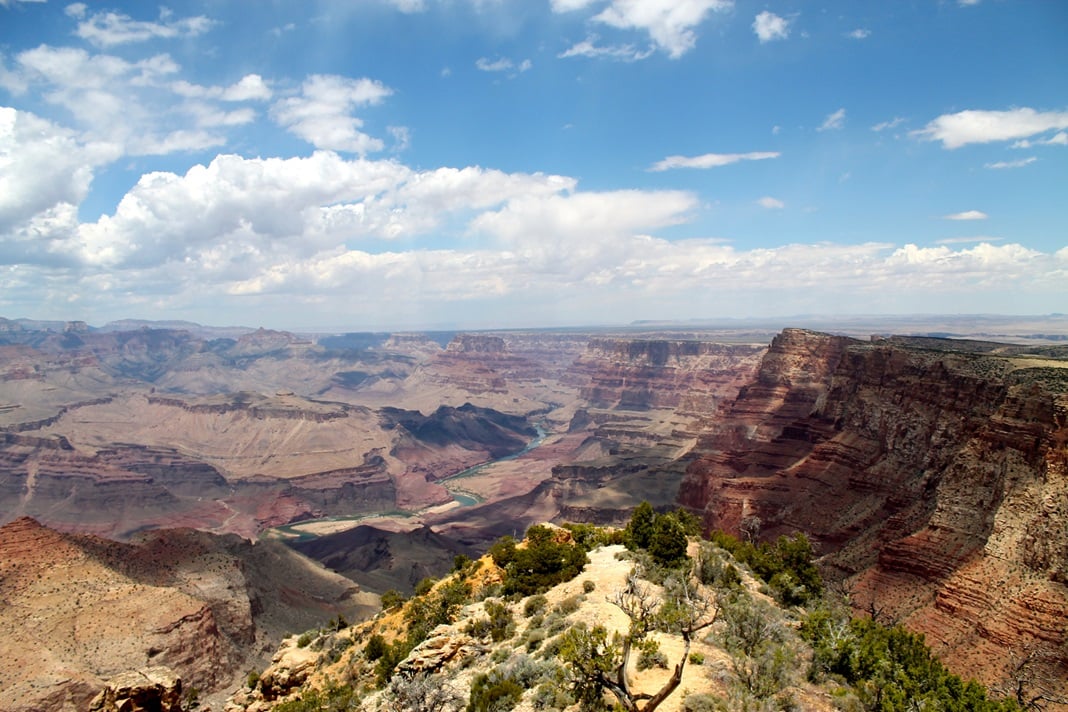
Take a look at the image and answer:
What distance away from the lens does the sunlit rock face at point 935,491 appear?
102 feet

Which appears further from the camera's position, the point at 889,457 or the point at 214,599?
the point at 214,599

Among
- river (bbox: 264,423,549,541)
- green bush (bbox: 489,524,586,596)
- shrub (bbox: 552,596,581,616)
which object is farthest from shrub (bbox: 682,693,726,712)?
river (bbox: 264,423,549,541)

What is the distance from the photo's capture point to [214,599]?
57.2 metres

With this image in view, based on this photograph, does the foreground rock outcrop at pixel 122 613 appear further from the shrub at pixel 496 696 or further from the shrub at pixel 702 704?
the shrub at pixel 702 704

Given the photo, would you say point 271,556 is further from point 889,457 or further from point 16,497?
point 16,497

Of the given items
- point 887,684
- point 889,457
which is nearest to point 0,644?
point 887,684

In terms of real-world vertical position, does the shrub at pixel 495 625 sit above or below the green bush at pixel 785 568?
above

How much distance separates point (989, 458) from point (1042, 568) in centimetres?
784

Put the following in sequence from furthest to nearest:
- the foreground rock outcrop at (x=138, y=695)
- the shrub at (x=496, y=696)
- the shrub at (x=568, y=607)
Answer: the shrub at (x=568, y=607) → the foreground rock outcrop at (x=138, y=695) → the shrub at (x=496, y=696)

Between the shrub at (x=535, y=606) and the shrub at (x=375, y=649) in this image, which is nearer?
the shrub at (x=535, y=606)

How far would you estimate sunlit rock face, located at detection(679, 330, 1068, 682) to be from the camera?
31.0 m

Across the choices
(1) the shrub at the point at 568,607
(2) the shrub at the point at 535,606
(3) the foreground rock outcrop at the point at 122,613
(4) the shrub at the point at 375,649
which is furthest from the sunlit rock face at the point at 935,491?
(3) the foreground rock outcrop at the point at 122,613

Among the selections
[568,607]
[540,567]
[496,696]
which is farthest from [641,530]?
[496,696]

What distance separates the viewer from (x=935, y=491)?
42.7 metres
